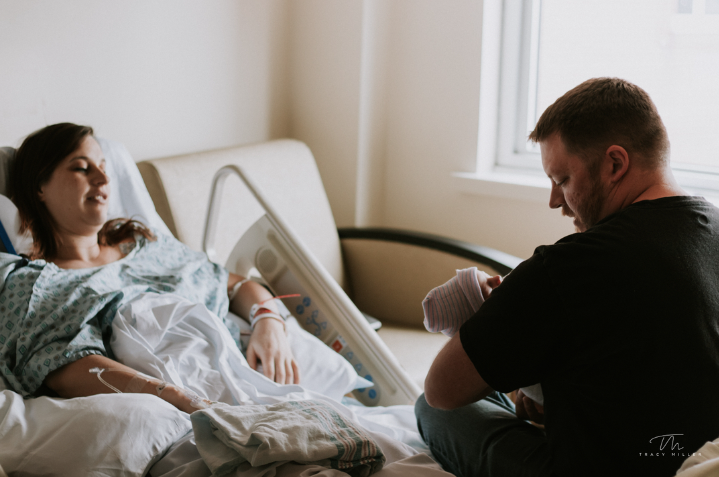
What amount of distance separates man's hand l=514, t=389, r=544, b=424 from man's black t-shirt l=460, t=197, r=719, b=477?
0.32 metres

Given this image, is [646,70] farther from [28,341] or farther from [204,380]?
[28,341]

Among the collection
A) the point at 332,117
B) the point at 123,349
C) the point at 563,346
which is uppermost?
the point at 332,117

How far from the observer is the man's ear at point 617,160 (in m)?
1.10

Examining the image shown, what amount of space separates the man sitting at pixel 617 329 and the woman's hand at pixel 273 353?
65 centimetres

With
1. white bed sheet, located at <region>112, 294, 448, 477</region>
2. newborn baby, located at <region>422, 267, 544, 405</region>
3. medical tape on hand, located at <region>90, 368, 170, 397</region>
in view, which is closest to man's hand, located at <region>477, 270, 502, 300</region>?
newborn baby, located at <region>422, 267, 544, 405</region>

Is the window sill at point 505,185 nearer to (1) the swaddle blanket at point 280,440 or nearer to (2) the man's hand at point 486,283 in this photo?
(2) the man's hand at point 486,283

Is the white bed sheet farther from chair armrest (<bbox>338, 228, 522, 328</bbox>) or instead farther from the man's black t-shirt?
chair armrest (<bbox>338, 228, 522, 328</bbox>)

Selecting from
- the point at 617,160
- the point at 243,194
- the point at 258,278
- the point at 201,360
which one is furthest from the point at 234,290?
the point at 617,160

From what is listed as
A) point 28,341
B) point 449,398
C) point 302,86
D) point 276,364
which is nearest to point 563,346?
point 449,398

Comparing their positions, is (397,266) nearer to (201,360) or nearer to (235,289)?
(235,289)

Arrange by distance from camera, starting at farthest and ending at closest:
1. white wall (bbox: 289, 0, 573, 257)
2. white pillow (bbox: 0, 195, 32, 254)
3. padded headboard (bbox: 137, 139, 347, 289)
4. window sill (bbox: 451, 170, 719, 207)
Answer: white wall (bbox: 289, 0, 573, 257), window sill (bbox: 451, 170, 719, 207), padded headboard (bbox: 137, 139, 347, 289), white pillow (bbox: 0, 195, 32, 254)

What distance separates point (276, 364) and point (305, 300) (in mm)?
305

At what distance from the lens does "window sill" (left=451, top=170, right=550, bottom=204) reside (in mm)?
2510

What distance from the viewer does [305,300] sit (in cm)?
195
